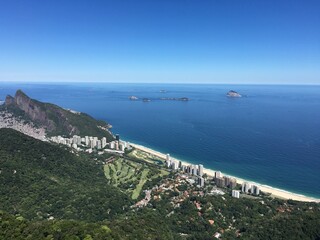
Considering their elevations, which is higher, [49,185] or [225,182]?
Answer: [49,185]

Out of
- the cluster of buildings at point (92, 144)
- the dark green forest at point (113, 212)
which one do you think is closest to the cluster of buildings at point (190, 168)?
the dark green forest at point (113, 212)

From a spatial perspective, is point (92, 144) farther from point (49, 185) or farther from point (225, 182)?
point (225, 182)

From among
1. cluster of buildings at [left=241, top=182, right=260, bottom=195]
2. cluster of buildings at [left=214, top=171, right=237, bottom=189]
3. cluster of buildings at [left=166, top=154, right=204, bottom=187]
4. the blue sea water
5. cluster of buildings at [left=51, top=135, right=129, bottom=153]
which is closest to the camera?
cluster of buildings at [left=241, top=182, right=260, bottom=195]

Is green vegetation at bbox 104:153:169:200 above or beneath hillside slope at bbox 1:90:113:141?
beneath

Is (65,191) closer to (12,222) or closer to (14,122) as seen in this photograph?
(12,222)

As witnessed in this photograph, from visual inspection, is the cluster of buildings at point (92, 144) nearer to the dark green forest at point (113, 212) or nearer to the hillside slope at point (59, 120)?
the hillside slope at point (59, 120)

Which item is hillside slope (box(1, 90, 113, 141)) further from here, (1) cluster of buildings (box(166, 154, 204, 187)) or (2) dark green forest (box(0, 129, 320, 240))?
(2) dark green forest (box(0, 129, 320, 240))

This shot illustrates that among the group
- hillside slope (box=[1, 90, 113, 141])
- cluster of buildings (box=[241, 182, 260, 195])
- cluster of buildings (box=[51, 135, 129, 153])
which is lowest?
cluster of buildings (box=[241, 182, 260, 195])

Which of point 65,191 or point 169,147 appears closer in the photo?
point 65,191

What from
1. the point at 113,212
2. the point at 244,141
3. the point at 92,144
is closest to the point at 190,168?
the point at 113,212

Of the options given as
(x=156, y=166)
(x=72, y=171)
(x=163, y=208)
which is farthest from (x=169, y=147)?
(x=163, y=208)

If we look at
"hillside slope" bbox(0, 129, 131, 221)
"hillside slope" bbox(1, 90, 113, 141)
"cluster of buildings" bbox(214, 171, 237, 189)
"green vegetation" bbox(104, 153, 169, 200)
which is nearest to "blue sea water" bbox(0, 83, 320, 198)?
"cluster of buildings" bbox(214, 171, 237, 189)
